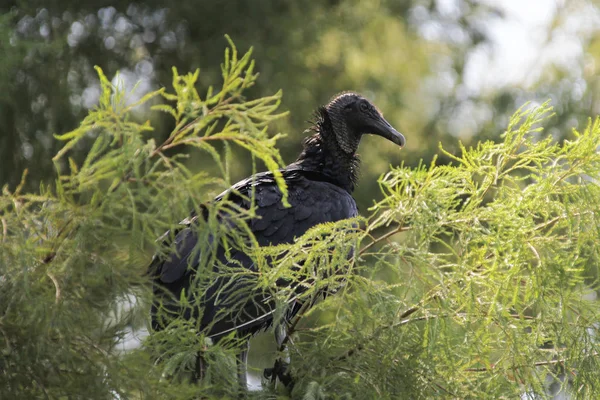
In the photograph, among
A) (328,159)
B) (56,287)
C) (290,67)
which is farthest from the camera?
(290,67)

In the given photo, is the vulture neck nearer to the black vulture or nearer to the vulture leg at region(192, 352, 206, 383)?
the black vulture

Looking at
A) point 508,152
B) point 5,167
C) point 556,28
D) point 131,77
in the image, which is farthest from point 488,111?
point 508,152

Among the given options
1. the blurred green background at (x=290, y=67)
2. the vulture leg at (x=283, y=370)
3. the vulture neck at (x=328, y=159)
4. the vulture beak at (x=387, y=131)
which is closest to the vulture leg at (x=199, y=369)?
the vulture leg at (x=283, y=370)

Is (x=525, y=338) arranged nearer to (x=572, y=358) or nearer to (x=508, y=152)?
(x=572, y=358)

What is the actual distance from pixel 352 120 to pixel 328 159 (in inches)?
10.4

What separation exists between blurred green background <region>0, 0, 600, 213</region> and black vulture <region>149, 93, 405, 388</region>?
307cm

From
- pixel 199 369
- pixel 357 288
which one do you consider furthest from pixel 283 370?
pixel 357 288

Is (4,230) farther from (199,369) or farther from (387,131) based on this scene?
(387,131)

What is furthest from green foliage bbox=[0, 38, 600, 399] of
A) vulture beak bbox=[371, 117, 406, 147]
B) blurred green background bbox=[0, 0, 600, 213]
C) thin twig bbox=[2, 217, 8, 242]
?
blurred green background bbox=[0, 0, 600, 213]

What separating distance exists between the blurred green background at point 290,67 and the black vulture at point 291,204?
10.1 ft

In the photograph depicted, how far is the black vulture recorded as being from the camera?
3.29 metres

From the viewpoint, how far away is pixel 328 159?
4.32m

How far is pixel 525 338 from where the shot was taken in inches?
108

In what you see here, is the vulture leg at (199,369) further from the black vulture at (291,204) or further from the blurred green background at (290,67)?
the blurred green background at (290,67)
